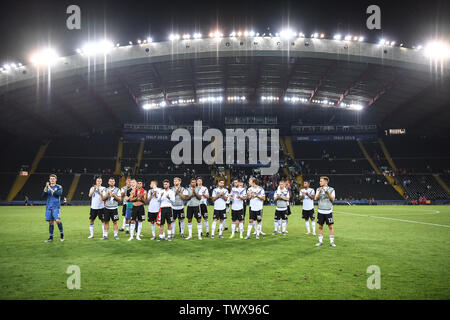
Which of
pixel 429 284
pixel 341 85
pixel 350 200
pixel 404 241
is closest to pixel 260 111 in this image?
pixel 341 85

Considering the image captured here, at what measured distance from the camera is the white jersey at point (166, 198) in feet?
35.4

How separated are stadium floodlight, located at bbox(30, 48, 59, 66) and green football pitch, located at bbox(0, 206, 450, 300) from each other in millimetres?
25273

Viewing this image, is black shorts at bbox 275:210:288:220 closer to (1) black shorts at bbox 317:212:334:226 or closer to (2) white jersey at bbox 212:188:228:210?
(2) white jersey at bbox 212:188:228:210

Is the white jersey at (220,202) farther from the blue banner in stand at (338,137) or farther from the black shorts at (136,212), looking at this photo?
the blue banner in stand at (338,137)

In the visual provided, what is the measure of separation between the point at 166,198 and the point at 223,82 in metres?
38.0

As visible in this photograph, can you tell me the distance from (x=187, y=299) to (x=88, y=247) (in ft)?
20.7

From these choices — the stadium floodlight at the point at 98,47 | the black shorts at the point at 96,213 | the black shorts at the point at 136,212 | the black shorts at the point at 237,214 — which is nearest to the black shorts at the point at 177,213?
the black shorts at the point at 136,212

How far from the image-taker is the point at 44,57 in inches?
1212

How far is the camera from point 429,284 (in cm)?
605

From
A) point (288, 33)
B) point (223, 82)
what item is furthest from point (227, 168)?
point (288, 33)

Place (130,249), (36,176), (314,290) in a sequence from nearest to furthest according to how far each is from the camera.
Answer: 1. (314,290)
2. (130,249)
3. (36,176)

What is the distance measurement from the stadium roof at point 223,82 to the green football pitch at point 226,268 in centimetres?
2489

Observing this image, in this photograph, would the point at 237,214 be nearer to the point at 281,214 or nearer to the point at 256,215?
the point at 256,215
